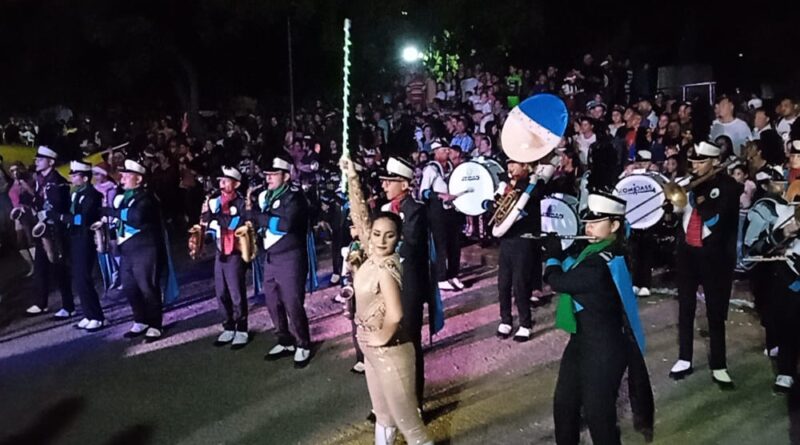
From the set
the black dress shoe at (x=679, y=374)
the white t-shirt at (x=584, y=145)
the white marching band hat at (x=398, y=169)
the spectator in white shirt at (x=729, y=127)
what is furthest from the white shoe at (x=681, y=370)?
the white t-shirt at (x=584, y=145)

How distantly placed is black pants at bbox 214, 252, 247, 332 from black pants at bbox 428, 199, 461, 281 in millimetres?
2984

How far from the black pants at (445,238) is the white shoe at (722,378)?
4.39 metres

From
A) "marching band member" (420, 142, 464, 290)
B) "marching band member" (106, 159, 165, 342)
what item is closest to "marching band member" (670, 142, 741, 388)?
"marching band member" (420, 142, 464, 290)

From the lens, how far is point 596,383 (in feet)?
16.6

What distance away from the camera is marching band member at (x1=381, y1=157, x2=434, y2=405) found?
6.57 m

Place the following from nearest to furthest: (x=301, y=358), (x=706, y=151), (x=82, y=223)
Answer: (x=706, y=151) → (x=301, y=358) → (x=82, y=223)

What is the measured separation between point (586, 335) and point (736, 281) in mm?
5923

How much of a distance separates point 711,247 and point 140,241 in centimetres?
581

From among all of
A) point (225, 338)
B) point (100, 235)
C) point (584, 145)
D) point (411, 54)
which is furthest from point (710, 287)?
point (411, 54)

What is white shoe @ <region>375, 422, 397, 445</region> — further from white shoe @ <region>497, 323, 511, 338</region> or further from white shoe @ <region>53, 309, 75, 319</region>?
white shoe @ <region>53, 309, 75, 319</region>

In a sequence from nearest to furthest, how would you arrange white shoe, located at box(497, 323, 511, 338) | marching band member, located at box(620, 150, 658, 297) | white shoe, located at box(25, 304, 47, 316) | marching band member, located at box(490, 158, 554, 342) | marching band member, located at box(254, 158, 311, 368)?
1. marching band member, located at box(254, 158, 311, 368)
2. marching band member, located at box(490, 158, 554, 342)
3. white shoe, located at box(497, 323, 511, 338)
4. marching band member, located at box(620, 150, 658, 297)
5. white shoe, located at box(25, 304, 47, 316)

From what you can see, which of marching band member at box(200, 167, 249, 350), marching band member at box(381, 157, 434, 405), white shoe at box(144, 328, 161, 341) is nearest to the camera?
marching band member at box(381, 157, 434, 405)

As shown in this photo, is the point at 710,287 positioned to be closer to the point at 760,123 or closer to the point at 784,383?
the point at 784,383

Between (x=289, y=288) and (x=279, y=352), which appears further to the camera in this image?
(x=279, y=352)
